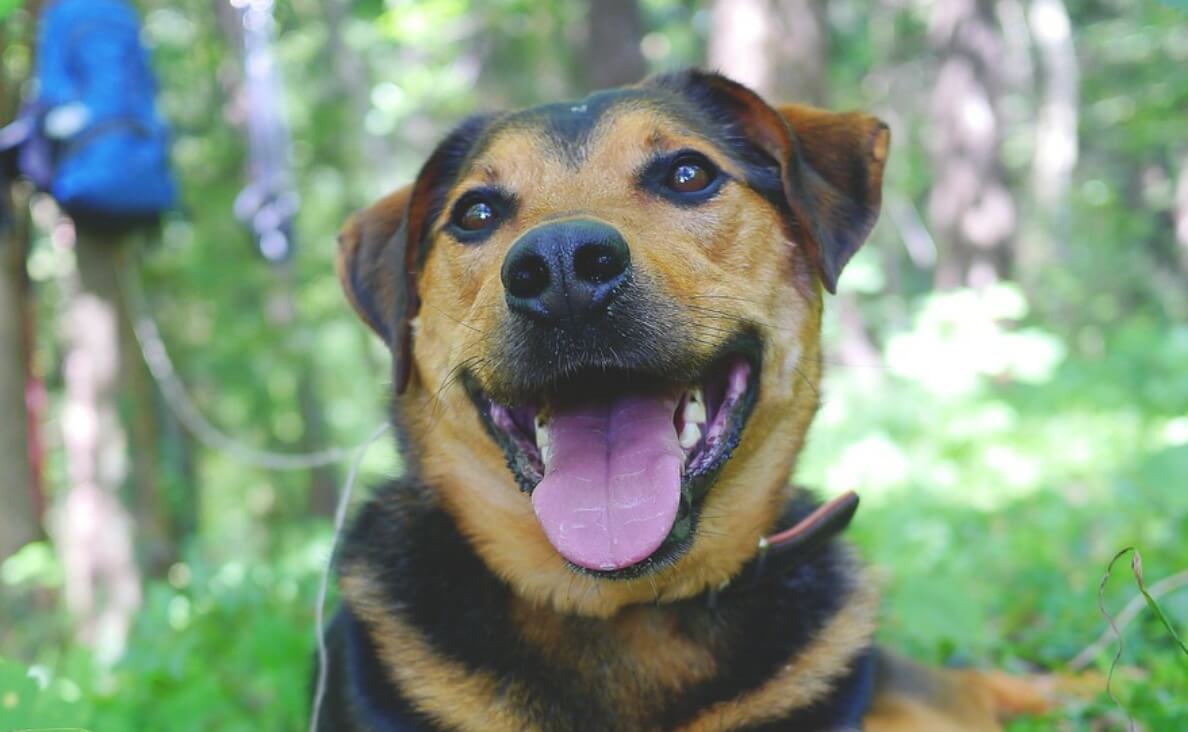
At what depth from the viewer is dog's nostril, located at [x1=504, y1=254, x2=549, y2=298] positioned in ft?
7.89

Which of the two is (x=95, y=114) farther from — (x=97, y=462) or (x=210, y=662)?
(x=210, y=662)

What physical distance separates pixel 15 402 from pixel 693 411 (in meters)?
4.74

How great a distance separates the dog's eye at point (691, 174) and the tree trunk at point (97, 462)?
414 centimetres

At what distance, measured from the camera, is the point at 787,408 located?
10.1 ft

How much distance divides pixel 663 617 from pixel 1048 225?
25945 mm

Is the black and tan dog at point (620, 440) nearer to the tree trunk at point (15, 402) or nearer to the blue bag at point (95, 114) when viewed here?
the blue bag at point (95, 114)

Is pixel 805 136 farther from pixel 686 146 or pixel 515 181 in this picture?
pixel 515 181

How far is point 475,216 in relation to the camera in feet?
10.4

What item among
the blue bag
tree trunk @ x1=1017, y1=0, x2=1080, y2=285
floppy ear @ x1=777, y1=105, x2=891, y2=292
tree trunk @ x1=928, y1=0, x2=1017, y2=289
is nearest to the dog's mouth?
floppy ear @ x1=777, y1=105, x2=891, y2=292

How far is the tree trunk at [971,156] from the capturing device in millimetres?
12752

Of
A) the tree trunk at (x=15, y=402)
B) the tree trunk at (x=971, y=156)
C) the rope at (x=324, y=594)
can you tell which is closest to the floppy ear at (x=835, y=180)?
the rope at (x=324, y=594)

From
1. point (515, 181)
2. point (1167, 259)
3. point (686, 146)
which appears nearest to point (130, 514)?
point (515, 181)

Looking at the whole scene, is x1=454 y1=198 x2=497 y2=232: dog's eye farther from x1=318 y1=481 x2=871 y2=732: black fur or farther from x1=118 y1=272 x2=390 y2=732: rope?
x1=318 y1=481 x2=871 y2=732: black fur

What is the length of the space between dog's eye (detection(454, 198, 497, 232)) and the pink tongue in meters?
0.73
